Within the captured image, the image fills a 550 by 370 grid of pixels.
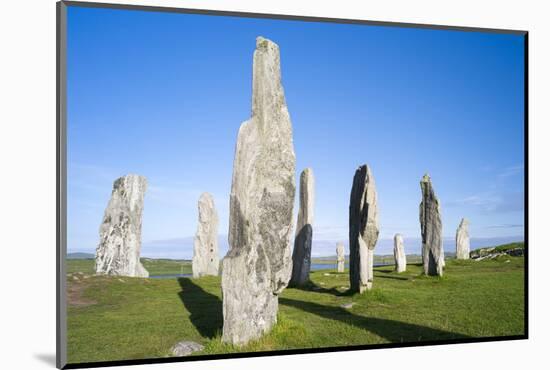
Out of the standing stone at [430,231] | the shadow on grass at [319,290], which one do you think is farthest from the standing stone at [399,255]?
the shadow on grass at [319,290]

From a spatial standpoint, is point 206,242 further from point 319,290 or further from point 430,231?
point 430,231

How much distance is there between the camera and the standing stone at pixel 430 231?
19.2 m

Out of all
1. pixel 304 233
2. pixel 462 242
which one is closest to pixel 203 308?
pixel 304 233

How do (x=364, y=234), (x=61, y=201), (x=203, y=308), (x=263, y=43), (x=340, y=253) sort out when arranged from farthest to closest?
(x=340, y=253) → (x=364, y=234) → (x=203, y=308) → (x=263, y=43) → (x=61, y=201)

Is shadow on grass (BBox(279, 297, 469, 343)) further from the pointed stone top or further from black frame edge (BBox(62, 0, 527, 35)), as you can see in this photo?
black frame edge (BBox(62, 0, 527, 35))

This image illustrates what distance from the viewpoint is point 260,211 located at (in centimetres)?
913

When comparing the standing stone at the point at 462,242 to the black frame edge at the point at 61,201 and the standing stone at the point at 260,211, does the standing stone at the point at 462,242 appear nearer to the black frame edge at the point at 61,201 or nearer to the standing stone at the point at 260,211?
the standing stone at the point at 260,211

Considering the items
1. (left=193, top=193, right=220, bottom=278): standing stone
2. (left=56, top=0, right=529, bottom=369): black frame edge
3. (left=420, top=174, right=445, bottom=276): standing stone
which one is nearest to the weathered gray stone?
(left=56, top=0, right=529, bottom=369): black frame edge

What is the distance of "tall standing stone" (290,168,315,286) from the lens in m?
18.7

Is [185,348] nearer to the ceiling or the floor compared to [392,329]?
nearer to the ceiling

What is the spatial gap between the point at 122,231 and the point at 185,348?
12009 mm

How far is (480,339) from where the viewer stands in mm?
10766

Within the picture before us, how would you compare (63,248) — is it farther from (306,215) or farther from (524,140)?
(306,215)

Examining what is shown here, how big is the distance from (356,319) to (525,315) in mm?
3270
